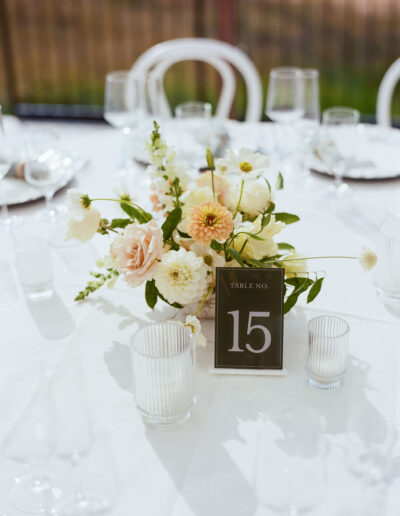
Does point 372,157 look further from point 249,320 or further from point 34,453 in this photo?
point 34,453

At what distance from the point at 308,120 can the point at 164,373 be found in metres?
1.06

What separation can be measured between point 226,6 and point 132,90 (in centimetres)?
174

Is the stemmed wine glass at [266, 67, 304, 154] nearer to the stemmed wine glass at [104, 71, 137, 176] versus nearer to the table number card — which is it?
the stemmed wine glass at [104, 71, 137, 176]

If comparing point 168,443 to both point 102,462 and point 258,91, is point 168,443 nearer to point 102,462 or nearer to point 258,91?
point 102,462

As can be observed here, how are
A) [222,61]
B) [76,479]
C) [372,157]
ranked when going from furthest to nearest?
[222,61] → [372,157] → [76,479]

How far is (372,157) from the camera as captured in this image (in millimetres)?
1794

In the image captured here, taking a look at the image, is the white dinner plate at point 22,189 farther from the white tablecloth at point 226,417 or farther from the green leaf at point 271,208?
the green leaf at point 271,208

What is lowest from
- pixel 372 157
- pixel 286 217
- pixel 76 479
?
pixel 76 479

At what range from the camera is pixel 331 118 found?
1.54m

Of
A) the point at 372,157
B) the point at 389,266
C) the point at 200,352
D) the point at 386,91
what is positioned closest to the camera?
the point at 200,352

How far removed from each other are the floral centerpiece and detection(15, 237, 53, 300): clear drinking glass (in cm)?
14

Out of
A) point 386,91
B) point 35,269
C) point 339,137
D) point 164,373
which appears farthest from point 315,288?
point 386,91

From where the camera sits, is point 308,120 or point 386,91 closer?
point 308,120

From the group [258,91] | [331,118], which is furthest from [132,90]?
[258,91]
